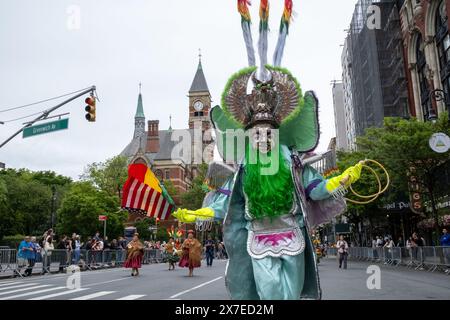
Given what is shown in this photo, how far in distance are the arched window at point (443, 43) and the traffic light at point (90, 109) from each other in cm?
2259

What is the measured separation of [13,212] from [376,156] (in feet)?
141

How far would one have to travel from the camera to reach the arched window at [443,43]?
1136 inches

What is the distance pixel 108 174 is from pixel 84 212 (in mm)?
12483

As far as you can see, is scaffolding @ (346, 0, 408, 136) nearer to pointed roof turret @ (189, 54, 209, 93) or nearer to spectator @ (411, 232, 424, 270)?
spectator @ (411, 232, 424, 270)

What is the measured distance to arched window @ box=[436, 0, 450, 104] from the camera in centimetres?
2886

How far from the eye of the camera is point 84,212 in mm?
53000

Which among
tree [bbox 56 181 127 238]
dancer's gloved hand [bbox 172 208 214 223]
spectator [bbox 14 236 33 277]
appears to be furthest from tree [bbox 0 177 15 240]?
dancer's gloved hand [bbox 172 208 214 223]

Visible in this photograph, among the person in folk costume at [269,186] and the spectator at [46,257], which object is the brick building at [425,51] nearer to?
the spectator at [46,257]

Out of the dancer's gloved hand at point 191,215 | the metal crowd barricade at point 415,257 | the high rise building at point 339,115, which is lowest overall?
the metal crowd barricade at point 415,257

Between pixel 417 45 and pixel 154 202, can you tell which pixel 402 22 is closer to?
pixel 417 45

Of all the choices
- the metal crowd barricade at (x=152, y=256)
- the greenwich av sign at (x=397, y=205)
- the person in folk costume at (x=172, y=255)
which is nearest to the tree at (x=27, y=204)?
the metal crowd barricade at (x=152, y=256)

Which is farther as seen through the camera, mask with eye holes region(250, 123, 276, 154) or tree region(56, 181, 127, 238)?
tree region(56, 181, 127, 238)

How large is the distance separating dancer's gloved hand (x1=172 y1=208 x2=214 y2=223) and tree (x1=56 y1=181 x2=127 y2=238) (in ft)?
163
